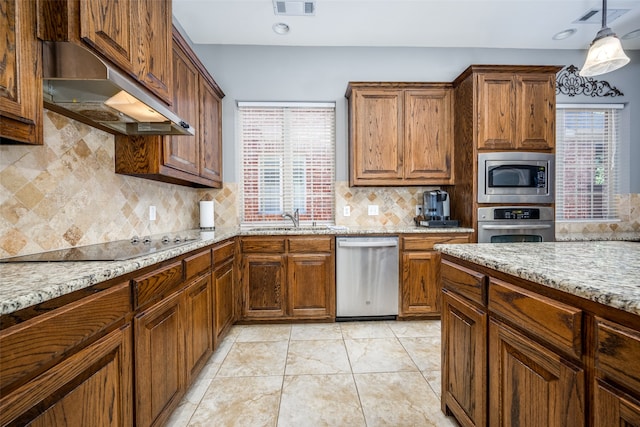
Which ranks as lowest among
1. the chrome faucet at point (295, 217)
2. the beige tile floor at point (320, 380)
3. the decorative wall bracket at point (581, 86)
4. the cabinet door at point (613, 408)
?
the beige tile floor at point (320, 380)

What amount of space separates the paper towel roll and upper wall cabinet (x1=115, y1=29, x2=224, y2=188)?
0.25 meters

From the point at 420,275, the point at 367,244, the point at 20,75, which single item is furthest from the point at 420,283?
the point at 20,75

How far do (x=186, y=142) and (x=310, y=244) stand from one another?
138 cm

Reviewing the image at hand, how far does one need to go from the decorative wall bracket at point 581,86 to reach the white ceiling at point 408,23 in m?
0.34

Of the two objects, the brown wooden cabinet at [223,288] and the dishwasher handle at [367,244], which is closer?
the brown wooden cabinet at [223,288]

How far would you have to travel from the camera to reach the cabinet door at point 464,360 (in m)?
1.19

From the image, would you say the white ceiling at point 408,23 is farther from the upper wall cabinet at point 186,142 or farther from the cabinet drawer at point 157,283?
the cabinet drawer at point 157,283

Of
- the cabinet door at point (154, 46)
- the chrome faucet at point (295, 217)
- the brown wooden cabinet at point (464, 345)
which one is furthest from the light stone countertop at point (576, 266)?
the chrome faucet at point (295, 217)

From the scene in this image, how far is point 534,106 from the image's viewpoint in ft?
9.46

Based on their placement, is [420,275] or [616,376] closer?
[616,376]

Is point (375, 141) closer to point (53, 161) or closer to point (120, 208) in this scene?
point (120, 208)

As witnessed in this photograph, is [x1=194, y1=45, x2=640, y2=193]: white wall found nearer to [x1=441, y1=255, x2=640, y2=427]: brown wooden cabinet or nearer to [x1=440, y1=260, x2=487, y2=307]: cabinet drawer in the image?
[x1=440, y1=260, x2=487, y2=307]: cabinet drawer

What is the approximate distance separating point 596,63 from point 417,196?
1.85 meters

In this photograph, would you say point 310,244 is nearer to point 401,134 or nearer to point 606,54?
point 401,134
